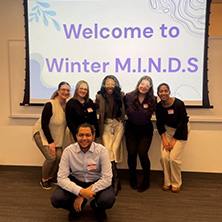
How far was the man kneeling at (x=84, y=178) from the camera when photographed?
7.45 feet

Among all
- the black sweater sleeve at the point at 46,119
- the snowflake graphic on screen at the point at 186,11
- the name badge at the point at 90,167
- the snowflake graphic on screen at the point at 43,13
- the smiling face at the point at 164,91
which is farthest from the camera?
the snowflake graphic on screen at the point at 43,13

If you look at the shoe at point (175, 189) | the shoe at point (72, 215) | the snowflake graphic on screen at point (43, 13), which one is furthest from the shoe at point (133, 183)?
the snowflake graphic on screen at point (43, 13)

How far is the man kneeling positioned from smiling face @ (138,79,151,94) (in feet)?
3.30

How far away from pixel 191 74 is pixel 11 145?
2.92 meters

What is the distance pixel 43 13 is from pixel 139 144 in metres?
2.29

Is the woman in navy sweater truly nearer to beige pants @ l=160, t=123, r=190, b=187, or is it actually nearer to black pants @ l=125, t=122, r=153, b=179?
beige pants @ l=160, t=123, r=190, b=187

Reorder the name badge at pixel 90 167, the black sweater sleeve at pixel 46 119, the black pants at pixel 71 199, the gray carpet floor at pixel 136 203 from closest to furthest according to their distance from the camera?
1. the black pants at pixel 71 199
2. the name badge at pixel 90 167
3. the gray carpet floor at pixel 136 203
4. the black sweater sleeve at pixel 46 119

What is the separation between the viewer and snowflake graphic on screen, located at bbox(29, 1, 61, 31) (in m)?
3.59

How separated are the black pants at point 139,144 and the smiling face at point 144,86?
434mm

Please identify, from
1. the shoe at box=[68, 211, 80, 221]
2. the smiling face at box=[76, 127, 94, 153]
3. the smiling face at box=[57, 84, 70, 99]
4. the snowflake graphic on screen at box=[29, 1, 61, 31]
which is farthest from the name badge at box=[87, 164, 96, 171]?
the snowflake graphic on screen at box=[29, 1, 61, 31]

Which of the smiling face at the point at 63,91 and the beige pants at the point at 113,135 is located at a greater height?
the smiling face at the point at 63,91

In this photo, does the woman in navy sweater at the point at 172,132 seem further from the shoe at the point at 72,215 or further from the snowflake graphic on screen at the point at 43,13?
the snowflake graphic on screen at the point at 43,13

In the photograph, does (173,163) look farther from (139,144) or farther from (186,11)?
(186,11)

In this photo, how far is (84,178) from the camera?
8.01ft
